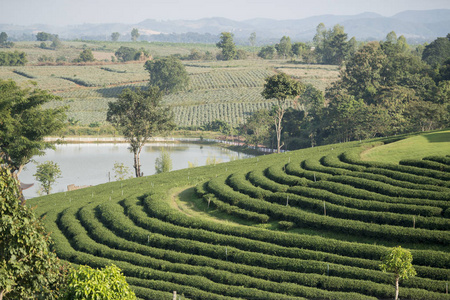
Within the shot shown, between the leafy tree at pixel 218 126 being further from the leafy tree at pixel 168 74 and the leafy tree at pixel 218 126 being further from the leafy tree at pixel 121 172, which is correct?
the leafy tree at pixel 121 172

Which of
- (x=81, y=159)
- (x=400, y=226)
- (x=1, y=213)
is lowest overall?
(x=81, y=159)

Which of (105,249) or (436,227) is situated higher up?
(436,227)

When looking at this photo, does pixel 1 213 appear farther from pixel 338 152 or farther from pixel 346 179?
pixel 338 152

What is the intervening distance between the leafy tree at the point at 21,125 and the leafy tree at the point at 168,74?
264 feet

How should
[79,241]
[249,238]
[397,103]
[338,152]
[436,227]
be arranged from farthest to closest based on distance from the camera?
[397,103]
[338,152]
[79,241]
[249,238]
[436,227]

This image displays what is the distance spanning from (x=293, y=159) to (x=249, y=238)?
16.8m

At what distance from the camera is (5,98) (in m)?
47.2

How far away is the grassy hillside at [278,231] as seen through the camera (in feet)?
83.4

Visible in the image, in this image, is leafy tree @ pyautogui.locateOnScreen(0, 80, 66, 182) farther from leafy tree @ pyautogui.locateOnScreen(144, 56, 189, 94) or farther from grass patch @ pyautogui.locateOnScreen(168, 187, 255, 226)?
leafy tree @ pyautogui.locateOnScreen(144, 56, 189, 94)

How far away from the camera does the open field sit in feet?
383

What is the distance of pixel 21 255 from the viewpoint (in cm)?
1587

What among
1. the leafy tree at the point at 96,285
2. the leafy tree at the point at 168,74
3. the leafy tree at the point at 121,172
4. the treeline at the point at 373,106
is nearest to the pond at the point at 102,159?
the leafy tree at the point at 121,172

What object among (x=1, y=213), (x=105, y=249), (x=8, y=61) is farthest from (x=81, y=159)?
(x=8, y=61)

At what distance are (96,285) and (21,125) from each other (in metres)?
36.3
